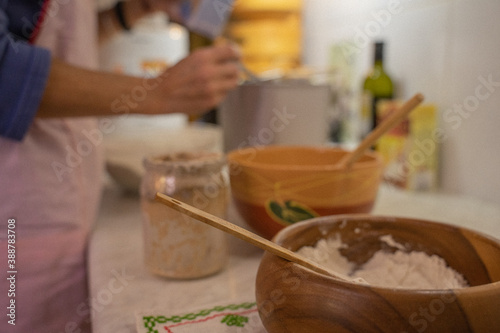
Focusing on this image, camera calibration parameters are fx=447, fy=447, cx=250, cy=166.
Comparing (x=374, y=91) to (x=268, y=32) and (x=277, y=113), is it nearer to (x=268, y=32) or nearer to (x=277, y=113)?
(x=277, y=113)

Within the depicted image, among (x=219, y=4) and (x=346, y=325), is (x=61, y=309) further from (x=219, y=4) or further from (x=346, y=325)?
(x=219, y=4)

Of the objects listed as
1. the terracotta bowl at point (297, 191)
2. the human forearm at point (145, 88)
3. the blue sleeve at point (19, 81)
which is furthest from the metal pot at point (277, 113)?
the blue sleeve at point (19, 81)

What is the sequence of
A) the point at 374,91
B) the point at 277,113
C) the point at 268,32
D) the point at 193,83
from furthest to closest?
the point at 268,32, the point at 374,91, the point at 277,113, the point at 193,83

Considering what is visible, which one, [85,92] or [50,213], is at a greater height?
[85,92]

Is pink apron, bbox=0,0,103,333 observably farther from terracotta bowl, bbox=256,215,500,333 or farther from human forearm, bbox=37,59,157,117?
terracotta bowl, bbox=256,215,500,333

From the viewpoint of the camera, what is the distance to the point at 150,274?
0.52 meters

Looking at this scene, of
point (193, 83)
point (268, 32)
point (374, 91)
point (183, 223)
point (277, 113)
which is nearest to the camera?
point (183, 223)

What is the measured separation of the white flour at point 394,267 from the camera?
0.40m

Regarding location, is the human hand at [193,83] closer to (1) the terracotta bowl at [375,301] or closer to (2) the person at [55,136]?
(2) the person at [55,136]

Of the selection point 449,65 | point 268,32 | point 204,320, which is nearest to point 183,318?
point 204,320

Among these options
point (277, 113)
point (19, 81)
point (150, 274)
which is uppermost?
point (19, 81)

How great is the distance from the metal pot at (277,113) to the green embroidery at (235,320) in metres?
0.42

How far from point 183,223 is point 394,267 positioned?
0.75ft

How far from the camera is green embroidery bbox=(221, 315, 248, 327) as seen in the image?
391 mm
